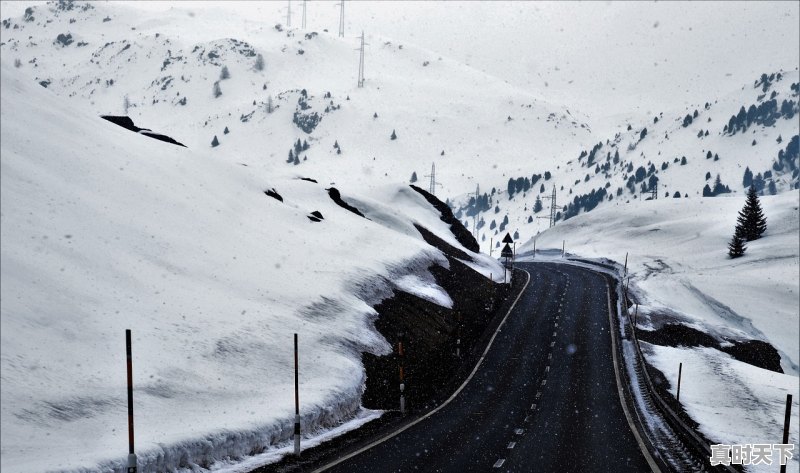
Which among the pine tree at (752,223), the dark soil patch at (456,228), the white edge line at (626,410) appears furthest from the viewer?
the pine tree at (752,223)

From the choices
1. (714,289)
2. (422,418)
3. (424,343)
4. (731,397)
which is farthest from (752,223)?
(422,418)

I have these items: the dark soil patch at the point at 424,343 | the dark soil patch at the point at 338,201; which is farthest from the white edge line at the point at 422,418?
the dark soil patch at the point at 338,201

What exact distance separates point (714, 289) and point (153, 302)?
6192cm

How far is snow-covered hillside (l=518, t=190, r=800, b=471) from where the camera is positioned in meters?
26.1

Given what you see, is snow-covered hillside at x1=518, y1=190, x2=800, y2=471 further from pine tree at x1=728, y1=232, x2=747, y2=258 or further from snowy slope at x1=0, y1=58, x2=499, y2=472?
snowy slope at x1=0, y1=58, x2=499, y2=472

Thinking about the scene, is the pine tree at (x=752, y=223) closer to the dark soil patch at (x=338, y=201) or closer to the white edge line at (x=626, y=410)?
the white edge line at (x=626, y=410)

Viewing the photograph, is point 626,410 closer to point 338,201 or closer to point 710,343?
point 710,343

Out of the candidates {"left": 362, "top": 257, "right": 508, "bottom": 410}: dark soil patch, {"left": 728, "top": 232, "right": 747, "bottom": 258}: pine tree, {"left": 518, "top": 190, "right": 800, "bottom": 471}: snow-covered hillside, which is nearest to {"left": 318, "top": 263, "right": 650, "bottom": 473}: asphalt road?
{"left": 362, "top": 257, "right": 508, "bottom": 410}: dark soil patch

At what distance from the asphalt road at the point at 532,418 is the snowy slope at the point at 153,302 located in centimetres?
289

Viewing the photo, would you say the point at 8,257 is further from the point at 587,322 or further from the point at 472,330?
the point at 587,322

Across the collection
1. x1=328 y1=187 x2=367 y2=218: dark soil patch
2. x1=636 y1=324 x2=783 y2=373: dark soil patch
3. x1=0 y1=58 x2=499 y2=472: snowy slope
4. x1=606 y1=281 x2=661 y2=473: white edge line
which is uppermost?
x1=328 y1=187 x2=367 y2=218: dark soil patch

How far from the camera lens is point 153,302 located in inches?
724

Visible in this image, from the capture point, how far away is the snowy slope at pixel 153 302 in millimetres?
12617

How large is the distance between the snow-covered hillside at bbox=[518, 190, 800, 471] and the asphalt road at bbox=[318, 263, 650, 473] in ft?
12.0
